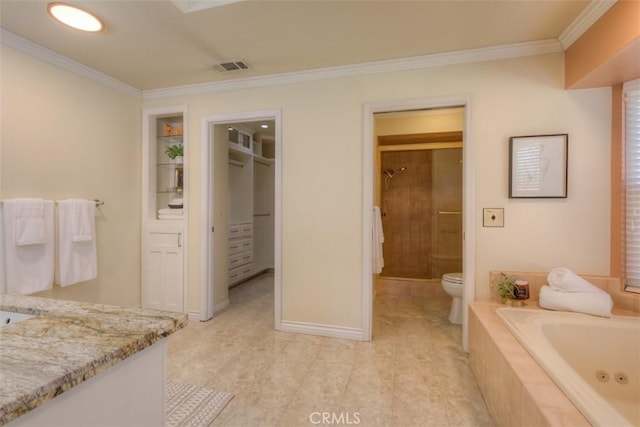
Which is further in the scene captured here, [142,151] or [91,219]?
[142,151]

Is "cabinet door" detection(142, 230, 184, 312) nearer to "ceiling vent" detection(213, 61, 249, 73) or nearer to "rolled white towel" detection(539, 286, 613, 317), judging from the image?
"ceiling vent" detection(213, 61, 249, 73)

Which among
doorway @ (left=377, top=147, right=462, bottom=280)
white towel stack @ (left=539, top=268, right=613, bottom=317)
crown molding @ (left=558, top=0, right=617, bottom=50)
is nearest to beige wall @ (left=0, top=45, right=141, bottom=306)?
doorway @ (left=377, top=147, right=462, bottom=280)

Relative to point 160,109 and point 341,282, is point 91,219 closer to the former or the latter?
point 160,109

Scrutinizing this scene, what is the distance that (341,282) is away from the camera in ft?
8.92

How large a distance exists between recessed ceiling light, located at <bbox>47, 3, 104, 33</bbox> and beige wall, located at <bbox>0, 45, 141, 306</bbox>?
61 centimetres

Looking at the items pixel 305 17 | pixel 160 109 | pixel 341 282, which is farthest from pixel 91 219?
pixel 305 17

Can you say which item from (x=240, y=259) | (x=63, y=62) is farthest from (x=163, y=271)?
(x=63, y=62)

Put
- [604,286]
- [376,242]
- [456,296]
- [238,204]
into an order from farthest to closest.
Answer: [238,204]
[456,296]
[376,242]
[604,286]

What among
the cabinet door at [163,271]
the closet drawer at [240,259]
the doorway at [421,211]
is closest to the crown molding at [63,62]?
the cabinet door at [163,271]

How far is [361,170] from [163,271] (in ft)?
7.58

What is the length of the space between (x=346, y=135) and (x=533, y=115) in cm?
143

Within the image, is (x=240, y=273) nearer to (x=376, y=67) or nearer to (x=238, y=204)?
(x=238, y=204)

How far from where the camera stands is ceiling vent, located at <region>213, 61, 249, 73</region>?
2.60 meters

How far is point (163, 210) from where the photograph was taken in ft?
10.8
